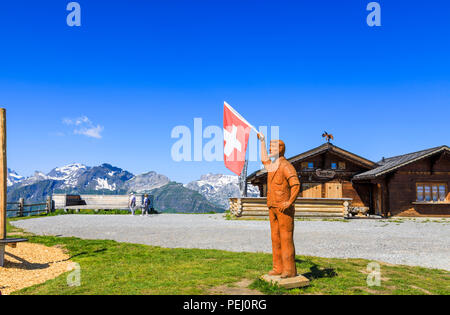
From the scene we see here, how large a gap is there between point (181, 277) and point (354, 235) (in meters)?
10.2

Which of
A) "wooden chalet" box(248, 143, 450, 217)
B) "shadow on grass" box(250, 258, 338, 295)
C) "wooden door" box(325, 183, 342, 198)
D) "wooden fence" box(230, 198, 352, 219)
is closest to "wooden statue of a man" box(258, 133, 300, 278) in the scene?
"shadow on grass" box(250, 258, 338, 295)

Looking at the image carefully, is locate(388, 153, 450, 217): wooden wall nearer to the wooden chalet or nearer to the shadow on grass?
the wooden chalet

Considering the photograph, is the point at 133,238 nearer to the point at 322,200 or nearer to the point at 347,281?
the point at 347,281

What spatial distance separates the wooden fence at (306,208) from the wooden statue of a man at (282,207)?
662 inches

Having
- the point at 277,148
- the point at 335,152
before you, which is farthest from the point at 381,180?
the point at 277,148

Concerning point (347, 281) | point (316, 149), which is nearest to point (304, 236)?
point (347, 281)

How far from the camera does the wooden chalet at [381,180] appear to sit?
83.4 feet

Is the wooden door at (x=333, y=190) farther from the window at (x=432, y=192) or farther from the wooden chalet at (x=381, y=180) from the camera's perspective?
the window at (x=432, y=192)

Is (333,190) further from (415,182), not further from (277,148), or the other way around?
(277,148)

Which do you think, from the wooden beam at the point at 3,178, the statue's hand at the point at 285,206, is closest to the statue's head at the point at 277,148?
the statue's hand at the point at 285,206

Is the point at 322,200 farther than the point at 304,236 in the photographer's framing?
Yes

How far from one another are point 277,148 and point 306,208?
1827cm

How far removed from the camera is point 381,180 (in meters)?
26.0
